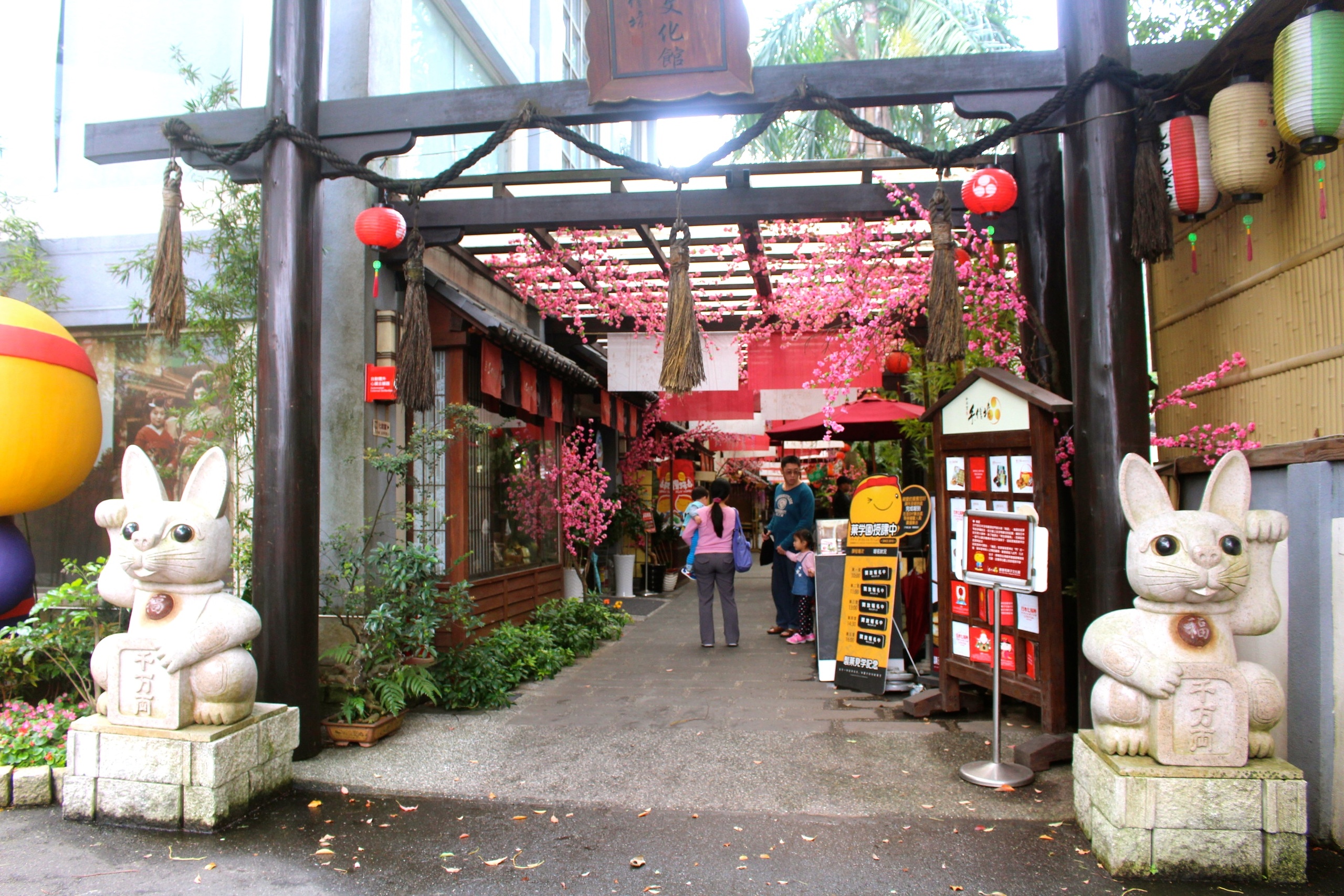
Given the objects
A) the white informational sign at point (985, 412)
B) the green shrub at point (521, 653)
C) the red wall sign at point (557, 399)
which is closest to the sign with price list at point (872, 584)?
the white informational sign at point (985, 412)

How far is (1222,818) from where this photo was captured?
12.1 feet

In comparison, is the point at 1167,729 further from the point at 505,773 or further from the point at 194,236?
the point at 194,236

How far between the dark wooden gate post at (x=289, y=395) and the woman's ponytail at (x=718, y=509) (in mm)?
4651

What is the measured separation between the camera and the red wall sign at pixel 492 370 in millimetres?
8656

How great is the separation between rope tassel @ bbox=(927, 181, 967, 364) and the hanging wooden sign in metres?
1.51

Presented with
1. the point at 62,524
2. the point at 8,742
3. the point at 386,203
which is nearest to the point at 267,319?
the point at 386,203

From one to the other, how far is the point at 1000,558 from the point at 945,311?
1502 millimetres

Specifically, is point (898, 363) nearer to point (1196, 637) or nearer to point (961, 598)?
point (961, 598)

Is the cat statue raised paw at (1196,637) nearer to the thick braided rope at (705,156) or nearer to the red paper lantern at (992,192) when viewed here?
the thick braided rope at (705,156)

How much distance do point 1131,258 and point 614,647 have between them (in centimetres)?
678

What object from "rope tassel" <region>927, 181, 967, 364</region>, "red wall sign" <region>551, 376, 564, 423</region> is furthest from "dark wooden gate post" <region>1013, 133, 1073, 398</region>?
"red wall sign" <region>551, 376, 564, 423</region>

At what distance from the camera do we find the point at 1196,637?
12.6 ft

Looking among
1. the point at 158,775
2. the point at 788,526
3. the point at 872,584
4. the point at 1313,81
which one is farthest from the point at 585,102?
the point at 788,526

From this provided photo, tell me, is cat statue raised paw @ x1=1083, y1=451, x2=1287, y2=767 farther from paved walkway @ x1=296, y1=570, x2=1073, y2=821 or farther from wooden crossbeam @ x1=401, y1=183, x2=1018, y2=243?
wooden crossbeam @ x1=401, y1=183, x2=1018, y2=243
